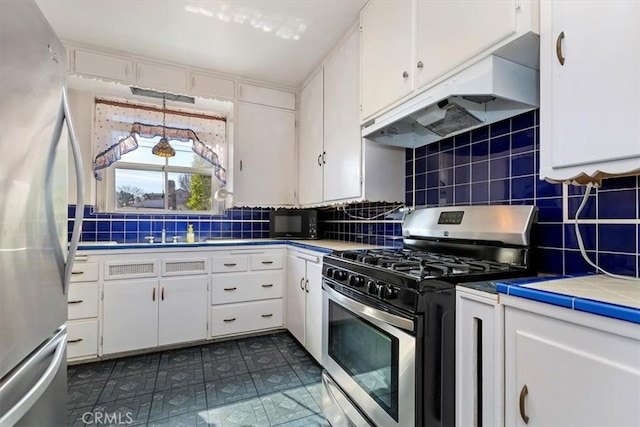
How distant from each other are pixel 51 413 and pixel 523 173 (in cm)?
205

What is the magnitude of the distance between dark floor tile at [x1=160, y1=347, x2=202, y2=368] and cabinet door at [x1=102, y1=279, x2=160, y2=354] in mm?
138

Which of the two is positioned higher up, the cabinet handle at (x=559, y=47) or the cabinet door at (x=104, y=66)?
the cabinet door at (x=104, y=66)

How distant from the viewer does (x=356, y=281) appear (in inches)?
57.9

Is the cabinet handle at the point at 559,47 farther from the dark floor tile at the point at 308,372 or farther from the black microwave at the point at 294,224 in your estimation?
the black microwave at the point at 294,224

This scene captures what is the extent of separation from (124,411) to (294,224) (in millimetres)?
1889

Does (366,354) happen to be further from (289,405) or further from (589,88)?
(589,88)

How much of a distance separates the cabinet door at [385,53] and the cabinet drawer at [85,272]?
221cm

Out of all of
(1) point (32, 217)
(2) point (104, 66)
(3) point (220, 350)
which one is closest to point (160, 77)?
(2) point (104, 66)

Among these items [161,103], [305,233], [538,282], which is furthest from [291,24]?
[538,282]

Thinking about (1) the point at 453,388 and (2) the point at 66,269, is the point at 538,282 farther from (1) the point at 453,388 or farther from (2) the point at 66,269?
(2) the point at 66,269

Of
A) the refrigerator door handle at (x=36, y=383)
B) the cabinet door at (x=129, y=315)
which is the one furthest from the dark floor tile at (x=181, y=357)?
the refrigerator door handle at (x=36, y=383)

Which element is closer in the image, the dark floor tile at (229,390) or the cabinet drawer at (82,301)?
the dark floor tile at (229,390)

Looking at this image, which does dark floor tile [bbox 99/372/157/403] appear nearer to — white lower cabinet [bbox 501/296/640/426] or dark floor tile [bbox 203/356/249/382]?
dark floor tile [bbox 203/356/249/382]

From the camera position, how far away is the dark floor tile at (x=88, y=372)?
2.05 m
